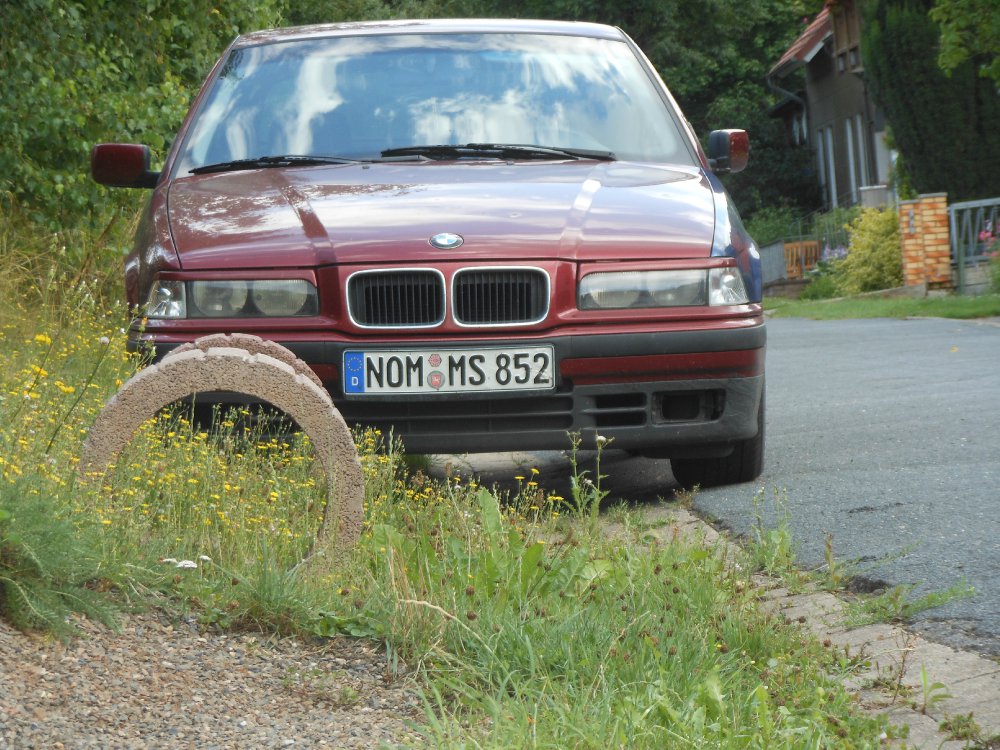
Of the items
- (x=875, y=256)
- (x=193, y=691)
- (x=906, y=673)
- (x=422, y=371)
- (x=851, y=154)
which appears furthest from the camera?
(x=851, y=154)

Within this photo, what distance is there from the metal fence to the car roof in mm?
14321

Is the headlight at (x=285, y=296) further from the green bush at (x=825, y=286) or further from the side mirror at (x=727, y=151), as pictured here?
the green bush at (x=825, y=286)

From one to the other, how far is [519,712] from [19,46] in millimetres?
8611

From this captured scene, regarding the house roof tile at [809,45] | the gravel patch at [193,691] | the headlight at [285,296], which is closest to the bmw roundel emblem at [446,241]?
the headlight at [285,296]

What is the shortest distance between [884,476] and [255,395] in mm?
2861

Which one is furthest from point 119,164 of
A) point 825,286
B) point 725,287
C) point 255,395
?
point 825,286

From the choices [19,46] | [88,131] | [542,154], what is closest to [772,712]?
[542,154]

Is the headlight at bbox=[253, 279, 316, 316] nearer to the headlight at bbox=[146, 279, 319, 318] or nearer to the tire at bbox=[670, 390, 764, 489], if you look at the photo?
the headlight at bbox=[146, 279, 319, 318]

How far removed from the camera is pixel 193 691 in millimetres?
2980

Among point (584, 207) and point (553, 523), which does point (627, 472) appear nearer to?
point (584, 207)

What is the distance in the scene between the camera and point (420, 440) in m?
5.05

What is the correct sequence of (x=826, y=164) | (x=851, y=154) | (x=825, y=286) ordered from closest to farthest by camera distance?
1. (x=825, y=286)
2. (x=851, y=154)
3. (x=826, y=164)

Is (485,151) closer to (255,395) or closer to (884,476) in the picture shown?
(884,476)

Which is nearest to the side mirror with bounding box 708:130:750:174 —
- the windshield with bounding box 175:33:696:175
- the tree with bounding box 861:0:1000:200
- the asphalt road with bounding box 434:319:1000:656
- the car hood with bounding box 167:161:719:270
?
the windshield with bounding box 175:33:696:175
